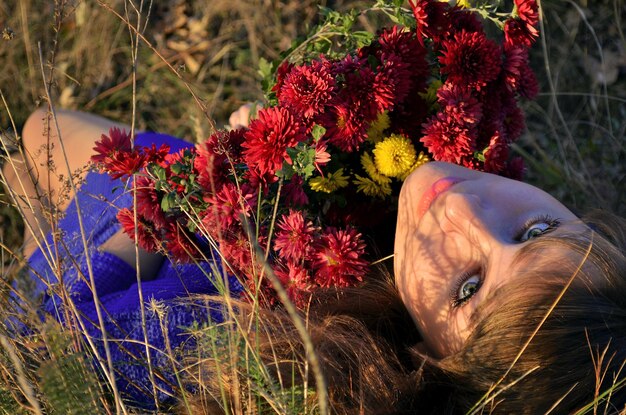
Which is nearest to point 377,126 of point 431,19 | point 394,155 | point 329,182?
point 394,155

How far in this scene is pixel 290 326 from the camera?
5.90 ft

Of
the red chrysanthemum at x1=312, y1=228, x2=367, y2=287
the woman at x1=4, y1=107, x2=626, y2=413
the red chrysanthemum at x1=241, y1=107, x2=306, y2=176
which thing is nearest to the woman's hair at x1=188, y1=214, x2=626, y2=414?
the woman at x1=4, y1=107, x2=626, y2=413

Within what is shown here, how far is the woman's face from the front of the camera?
1.70 metres

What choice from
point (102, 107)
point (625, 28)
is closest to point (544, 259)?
point (625, 28)

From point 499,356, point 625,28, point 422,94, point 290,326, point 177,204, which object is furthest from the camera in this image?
point 625,28

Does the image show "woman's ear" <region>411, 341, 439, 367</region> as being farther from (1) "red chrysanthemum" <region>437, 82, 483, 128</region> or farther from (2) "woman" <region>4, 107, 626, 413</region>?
(1) "red chrysanthemum" <region>437, 82, 483, 128</region>

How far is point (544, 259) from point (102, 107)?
287cm

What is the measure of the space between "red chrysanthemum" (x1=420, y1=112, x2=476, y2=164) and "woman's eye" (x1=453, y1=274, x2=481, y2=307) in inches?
13.8

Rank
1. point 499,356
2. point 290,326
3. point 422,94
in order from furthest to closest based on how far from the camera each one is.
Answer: point 422,94 → point 290,326 → point 499,356

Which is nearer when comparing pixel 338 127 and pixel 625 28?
pixel 338 127

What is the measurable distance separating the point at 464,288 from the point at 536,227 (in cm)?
23

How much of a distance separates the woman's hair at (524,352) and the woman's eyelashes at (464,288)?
89 millimetres

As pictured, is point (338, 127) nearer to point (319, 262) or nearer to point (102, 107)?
point (319, 262)

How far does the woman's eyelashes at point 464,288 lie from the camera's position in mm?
1735
